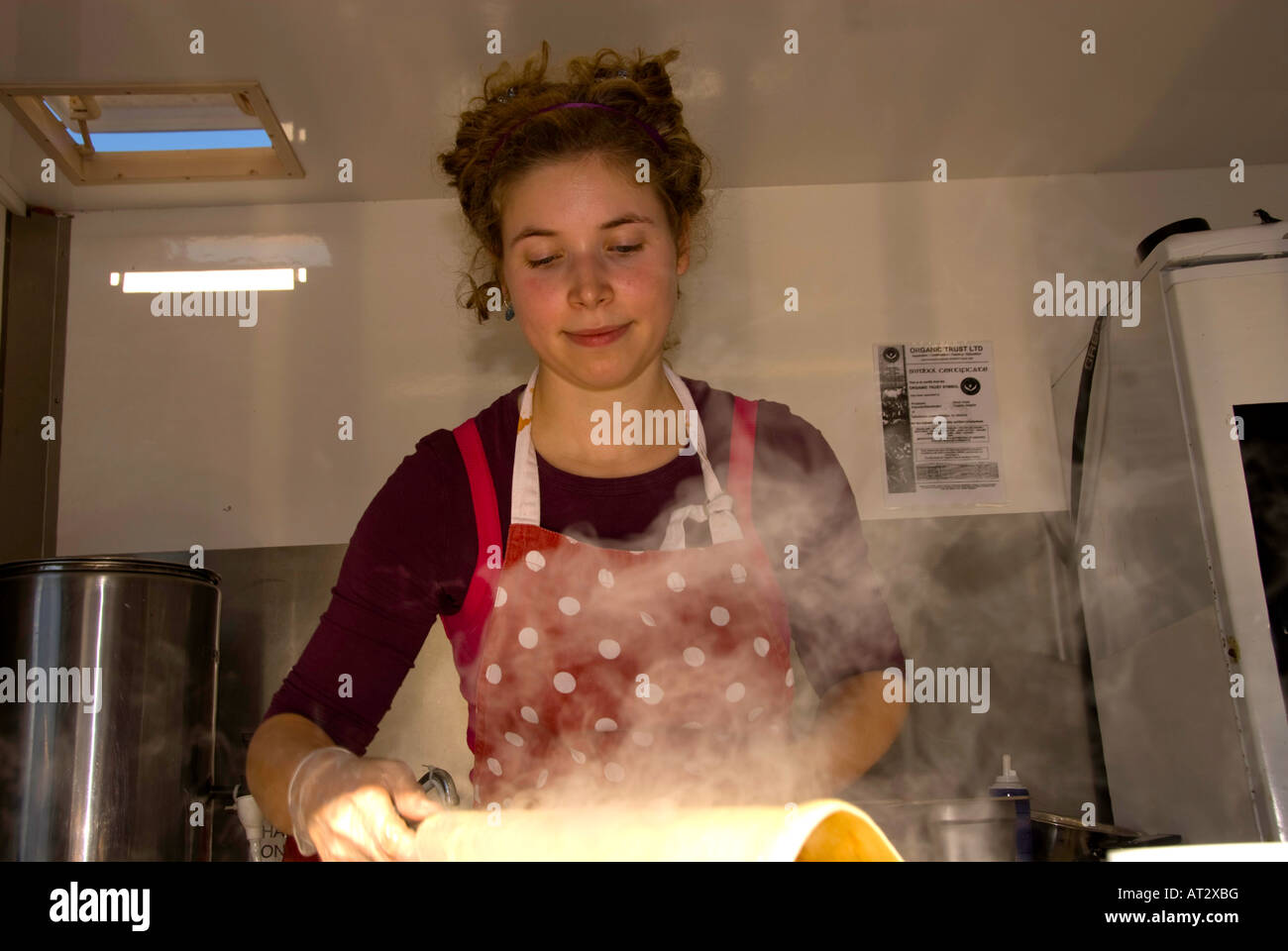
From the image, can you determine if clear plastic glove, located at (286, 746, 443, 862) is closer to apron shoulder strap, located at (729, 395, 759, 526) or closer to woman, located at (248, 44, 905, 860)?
woman, located at (248, 44, 905, 860)

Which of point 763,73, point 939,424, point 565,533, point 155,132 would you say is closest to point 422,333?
point 155,132

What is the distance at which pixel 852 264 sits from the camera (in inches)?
82.0

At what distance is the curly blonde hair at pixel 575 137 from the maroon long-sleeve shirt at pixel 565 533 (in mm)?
248

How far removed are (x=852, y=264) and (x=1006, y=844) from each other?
109cm

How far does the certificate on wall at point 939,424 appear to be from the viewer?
1.96 meters

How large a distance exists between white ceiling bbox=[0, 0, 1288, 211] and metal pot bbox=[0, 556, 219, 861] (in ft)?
2.63

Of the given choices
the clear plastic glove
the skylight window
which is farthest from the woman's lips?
the skylight window

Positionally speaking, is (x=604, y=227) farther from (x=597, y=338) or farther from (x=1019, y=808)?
(x=1019, y=808)

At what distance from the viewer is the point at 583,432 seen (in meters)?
1.34

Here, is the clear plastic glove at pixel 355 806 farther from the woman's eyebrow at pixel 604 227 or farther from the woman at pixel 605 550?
the woman's eyebrow at pixel 604 227

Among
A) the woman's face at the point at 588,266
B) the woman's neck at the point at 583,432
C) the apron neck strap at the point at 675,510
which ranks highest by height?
the woman's face at the point at 588,266

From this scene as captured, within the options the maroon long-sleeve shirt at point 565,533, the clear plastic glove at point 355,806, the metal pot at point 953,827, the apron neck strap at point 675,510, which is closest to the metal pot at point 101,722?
the maroon long-sleeve shirt at point 565,533

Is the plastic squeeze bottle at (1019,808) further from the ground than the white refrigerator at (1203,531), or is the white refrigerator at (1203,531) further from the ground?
the white refrigerator at (1203,531)
